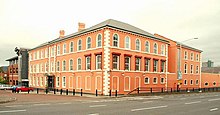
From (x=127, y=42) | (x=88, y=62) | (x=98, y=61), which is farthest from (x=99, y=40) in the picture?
(x=127, y=42)

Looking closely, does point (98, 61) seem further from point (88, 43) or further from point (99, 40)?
point (88, 43)

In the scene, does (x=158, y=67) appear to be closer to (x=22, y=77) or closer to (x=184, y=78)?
(x=184, y=78)

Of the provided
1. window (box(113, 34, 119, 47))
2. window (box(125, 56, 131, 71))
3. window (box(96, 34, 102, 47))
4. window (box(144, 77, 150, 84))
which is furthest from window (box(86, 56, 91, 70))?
window (box(144, 77, 150, 84))

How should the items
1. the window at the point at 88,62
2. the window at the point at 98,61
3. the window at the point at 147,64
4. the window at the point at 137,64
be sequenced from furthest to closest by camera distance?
the window at the point at 147,64 < the window at the point at 137,64 < the window at the point at 88,62 < the window at the point at 98,61

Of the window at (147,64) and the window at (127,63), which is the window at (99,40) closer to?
the window at (127,63)

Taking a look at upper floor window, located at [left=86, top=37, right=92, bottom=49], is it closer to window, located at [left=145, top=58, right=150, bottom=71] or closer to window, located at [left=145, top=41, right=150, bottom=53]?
window, located at [left=145, top=41, right=150, bottom=53]

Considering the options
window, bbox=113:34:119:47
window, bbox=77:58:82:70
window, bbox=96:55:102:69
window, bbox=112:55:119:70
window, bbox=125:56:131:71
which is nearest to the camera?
window, bbox=112:55:119:70

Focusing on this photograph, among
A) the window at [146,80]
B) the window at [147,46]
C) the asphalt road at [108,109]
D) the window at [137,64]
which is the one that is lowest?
the asphalt road at [108,109]

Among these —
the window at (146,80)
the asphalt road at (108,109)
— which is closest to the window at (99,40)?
the window at (146,80)

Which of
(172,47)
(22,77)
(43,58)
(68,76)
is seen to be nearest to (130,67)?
(68,76)

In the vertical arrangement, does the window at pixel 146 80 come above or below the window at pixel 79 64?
below

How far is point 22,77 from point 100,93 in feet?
136

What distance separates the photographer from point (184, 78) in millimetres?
51250

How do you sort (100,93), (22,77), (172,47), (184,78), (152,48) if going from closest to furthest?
(100,93)
(152,48)
(172,47)
(184,78)
(22,77)
